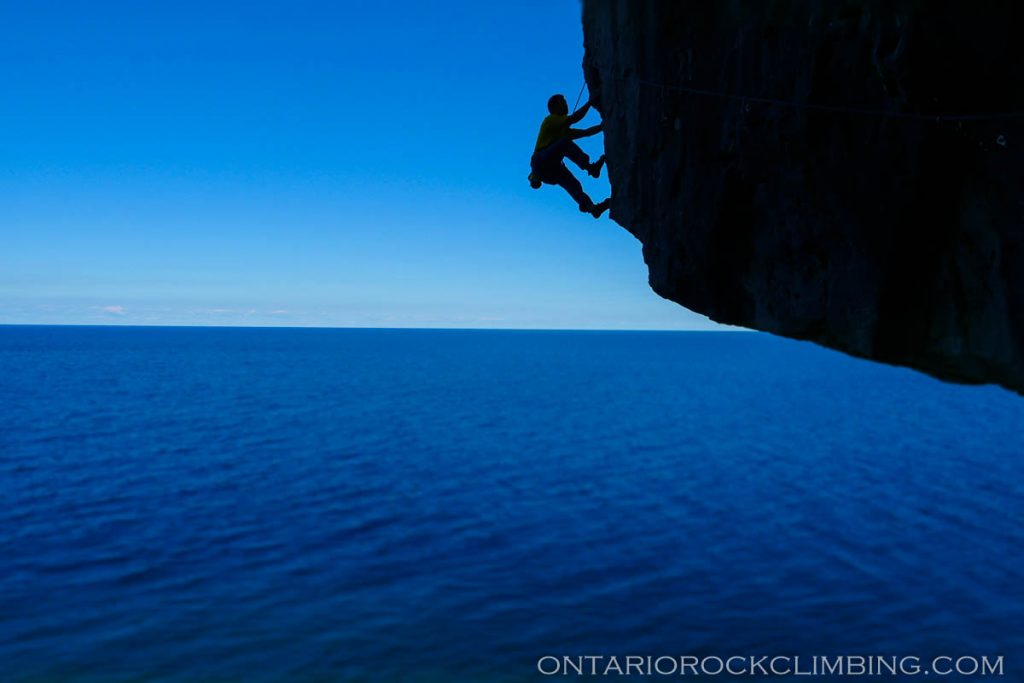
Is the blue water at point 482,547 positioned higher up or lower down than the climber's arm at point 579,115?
lower down

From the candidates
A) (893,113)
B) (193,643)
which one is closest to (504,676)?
(193,643)

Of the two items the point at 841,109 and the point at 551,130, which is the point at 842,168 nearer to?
the point at 841,109

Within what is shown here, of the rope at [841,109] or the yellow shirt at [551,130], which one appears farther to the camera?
the yellow shirt at [551,130]

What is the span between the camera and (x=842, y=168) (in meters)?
9.48

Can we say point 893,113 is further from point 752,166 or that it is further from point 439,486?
point 439,486

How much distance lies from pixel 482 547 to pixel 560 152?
1514 cm

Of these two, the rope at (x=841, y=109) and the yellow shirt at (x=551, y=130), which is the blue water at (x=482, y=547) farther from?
the rope at (x=841, y=109)

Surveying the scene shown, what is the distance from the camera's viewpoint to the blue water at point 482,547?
60.1ft

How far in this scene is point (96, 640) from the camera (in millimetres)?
18250

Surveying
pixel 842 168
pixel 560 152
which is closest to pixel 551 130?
pixel 560 152

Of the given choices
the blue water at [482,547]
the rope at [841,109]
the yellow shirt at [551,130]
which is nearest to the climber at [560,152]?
the yellow shirt at [551,130]

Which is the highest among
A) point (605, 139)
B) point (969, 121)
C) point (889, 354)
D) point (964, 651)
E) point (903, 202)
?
point (605, 139)

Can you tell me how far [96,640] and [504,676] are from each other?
373 inches

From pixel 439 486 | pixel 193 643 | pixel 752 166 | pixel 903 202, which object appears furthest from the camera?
pixel 439 486
